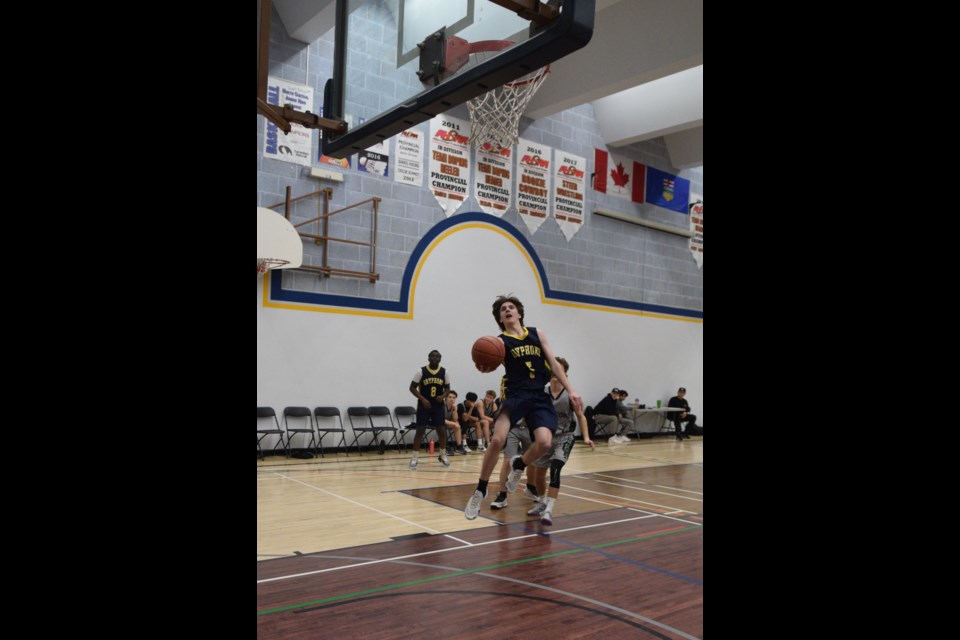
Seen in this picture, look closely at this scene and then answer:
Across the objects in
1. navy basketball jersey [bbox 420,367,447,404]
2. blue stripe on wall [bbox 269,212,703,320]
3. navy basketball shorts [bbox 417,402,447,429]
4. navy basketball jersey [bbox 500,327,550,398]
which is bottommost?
navy basketball shorts [bbox 417,402,447,429]

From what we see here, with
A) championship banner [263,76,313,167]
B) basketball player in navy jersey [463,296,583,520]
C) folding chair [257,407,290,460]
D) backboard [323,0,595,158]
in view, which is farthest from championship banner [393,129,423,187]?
basketball player in navy jersey [463,296,583,520]

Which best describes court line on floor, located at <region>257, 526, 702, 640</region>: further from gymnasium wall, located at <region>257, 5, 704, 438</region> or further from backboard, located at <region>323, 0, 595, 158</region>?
gymnasium wall, located at <region>257, 5, 704, 438</region>

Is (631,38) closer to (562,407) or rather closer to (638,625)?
(562,407)

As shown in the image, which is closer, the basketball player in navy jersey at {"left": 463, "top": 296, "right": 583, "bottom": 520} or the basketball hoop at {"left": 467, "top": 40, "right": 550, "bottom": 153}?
the basketball player in navy jersey at {"left": 463, "top": 296, "right": 583, "bottom": 520}

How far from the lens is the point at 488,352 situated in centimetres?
550

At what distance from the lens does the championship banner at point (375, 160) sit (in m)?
11.1

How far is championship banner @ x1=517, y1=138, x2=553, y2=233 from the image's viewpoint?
13.2 metres

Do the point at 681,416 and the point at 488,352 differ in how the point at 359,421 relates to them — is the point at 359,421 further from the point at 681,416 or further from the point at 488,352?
the point at 681,416

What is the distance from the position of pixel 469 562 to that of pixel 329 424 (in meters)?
6.85

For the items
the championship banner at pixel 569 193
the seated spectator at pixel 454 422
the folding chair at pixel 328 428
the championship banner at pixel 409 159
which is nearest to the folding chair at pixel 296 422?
the folding chair at pixel 328 428

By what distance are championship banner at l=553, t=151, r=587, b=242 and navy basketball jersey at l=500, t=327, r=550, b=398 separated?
8.41 metres

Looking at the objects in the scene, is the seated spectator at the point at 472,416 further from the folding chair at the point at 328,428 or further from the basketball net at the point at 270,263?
the basketball net at the point at 270,263

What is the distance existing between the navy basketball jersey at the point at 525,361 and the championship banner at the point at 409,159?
6553mm
